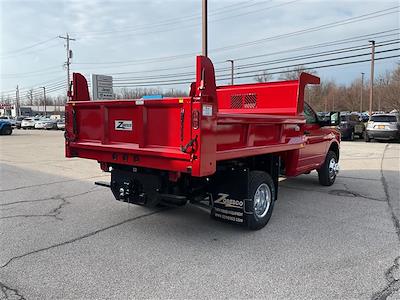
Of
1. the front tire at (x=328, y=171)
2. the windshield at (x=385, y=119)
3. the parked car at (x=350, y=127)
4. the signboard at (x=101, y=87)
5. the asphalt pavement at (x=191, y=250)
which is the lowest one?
the asphalt pavement at (x=191, y=250)

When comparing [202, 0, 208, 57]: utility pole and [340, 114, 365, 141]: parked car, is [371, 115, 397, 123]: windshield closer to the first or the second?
[340, 114, 365, 141]: parked car

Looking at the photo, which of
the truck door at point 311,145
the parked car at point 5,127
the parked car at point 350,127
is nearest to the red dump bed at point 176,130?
the truck door at point 311,145

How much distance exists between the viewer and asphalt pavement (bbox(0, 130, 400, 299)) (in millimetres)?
3480

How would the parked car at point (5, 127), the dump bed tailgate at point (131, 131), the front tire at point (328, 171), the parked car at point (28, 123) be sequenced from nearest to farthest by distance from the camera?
A: the dump bed tailgate at point (131, 131) → the front tire at point (328, 171) → the parked car at point (5, 127) → the parked car at point (28, 123)

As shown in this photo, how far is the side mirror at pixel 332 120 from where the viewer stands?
7520mm

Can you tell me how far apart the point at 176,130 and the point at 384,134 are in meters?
19.9

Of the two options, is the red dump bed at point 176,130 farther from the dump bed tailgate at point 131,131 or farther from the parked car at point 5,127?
the parked car at point 5,127

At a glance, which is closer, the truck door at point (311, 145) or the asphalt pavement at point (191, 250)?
the asphalt pavement at point (191, 250)

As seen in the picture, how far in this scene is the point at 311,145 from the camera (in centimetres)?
734

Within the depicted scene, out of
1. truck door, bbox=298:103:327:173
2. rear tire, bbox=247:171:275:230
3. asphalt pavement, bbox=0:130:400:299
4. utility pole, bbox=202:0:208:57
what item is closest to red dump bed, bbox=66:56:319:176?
rear tire, bbox=247:171:275:230

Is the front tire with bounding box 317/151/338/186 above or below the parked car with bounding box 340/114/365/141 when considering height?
below

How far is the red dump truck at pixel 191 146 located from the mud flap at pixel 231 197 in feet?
0.04

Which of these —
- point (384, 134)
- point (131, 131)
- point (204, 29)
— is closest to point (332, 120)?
point (131, 131)

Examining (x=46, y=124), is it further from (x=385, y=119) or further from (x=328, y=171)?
(x=328, y=171)
